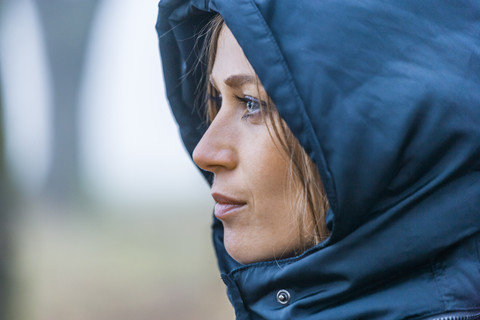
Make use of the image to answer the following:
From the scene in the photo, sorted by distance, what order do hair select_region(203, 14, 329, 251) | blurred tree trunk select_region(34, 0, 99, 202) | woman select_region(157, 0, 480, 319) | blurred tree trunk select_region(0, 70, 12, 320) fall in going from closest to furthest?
woman select_region(157, 0, 480, 319) < hair select_region(203, 14, 329, 251) < blurred tree trunk select_region(0, 70, 12, 320) < blurred tree trunk select_region(34, 0, 99, 202)

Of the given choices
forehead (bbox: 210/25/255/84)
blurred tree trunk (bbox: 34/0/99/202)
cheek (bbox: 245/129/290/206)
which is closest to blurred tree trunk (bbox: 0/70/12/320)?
blurred tree trunk (bbox: 34/0/99/202)

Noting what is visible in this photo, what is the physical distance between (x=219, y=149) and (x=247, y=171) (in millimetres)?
81

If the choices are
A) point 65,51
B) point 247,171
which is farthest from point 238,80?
point 65,51

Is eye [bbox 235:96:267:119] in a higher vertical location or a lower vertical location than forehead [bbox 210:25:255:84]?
lower

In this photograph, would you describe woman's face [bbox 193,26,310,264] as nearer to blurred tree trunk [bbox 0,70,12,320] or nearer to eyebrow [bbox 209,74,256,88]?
eyebrow [bbox 209,74,256,88]

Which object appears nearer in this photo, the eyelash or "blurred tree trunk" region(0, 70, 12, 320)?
the eyelash

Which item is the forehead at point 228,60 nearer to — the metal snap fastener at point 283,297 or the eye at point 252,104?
the eye at point 252,104

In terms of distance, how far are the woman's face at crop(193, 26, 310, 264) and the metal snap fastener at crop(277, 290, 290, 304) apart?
8 cm

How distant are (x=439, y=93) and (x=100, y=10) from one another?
3.27 meters

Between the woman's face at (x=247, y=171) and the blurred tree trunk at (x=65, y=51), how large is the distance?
2.90 m

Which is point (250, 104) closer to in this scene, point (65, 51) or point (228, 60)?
point (228, 60)

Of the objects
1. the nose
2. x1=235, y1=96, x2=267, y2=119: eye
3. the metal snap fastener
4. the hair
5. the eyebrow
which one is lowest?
the metal snap fastener

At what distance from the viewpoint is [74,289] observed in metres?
3.92

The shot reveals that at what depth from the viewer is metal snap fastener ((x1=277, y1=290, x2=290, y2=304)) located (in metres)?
1.01
